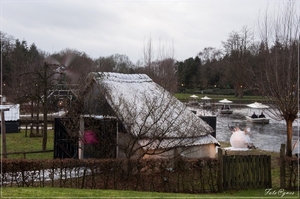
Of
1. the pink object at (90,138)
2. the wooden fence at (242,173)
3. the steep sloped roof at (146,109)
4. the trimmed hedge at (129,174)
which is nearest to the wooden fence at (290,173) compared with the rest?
the wooden fence at (242,173)

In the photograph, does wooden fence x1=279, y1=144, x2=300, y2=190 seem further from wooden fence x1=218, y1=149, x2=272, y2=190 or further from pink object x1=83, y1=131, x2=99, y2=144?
pink object x1=83, y1=131, x2=99, y2=144

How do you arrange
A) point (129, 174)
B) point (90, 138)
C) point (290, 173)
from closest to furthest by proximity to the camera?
point (129, 174) → point (290, 173) → point (90, 138)

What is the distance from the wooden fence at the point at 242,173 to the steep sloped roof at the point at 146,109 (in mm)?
1970

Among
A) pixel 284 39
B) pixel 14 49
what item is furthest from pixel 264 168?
pixel 14 49

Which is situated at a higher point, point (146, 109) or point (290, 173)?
point (146, 109)

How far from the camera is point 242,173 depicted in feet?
27.3

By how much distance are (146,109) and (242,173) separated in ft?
12.1

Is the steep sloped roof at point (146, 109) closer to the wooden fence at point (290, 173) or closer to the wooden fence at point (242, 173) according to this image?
the wooden fence at point (242, 173)

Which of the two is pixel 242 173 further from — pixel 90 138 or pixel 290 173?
pixel 90 138

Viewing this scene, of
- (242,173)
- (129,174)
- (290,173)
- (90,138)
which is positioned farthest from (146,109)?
(290,173)

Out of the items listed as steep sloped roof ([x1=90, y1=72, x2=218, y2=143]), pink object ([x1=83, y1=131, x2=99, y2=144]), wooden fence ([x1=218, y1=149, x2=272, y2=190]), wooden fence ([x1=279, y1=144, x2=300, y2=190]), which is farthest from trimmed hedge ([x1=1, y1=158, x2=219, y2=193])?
pink object ([x1=83, y1=131, x2=99, y2=144])

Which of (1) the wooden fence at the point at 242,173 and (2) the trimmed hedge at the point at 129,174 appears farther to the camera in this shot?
(1) the wooden fence at the point at 242,173

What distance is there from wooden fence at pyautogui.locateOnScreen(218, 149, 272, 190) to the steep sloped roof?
A: 197cm

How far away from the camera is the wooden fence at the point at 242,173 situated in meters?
8.26
